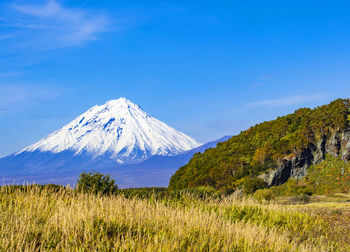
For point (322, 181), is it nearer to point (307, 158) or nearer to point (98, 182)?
point (307, 158)

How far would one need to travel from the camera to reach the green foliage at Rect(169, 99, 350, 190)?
125ft

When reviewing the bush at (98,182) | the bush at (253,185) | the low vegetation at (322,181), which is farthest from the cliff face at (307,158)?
the bush at (98,182)

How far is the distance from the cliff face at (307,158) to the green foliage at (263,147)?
0.66 metres

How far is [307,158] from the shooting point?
37625mm

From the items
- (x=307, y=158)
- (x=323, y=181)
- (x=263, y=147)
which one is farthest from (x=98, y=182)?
(x=307, y=158)

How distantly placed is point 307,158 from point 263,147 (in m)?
5.06

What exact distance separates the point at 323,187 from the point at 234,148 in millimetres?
13874

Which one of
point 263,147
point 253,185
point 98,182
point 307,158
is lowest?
point 253,185

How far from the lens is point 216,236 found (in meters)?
6.44

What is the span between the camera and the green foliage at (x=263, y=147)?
38.0 meters

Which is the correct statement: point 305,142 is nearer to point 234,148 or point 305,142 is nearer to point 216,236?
point 234,148

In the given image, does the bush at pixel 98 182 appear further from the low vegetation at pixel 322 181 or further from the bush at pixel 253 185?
the bush at pixel 253 185

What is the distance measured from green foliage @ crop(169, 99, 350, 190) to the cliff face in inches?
25.8

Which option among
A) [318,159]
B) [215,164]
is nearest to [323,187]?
[318,159]
